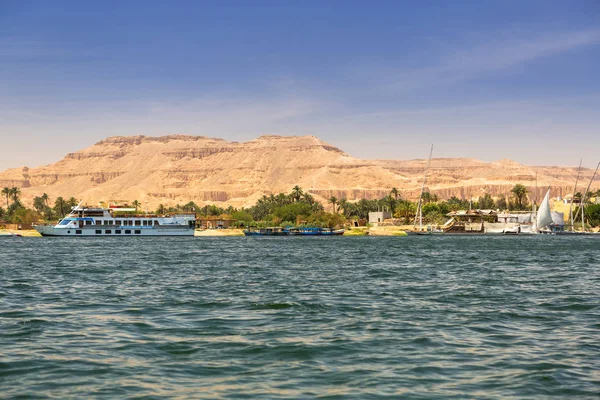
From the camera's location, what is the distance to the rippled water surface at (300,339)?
1728cm

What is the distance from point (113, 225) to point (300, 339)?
468 ft

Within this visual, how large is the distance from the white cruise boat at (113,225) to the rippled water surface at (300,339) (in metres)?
119

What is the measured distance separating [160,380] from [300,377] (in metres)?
3.21

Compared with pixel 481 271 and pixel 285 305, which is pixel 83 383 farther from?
pixel 481 271

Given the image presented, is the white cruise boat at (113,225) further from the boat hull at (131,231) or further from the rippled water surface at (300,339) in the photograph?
the rippled water surface at (300,339)

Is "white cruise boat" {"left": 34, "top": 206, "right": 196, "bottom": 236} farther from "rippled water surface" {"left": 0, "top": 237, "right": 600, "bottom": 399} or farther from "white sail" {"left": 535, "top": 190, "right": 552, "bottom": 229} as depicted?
"rippled water surface" {"left": 0, "top": 237, "right": 600, "bottom": 399}

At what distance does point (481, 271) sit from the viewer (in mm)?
51781

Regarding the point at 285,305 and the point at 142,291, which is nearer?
the point at 285,305

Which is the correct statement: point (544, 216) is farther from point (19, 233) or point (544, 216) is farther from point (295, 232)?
point (19, 233)

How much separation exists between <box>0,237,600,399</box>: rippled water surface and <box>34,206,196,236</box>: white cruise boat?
119 meters

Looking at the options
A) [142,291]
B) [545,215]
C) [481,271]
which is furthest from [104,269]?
[545,215]

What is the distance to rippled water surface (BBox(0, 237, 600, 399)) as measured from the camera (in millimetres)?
17281

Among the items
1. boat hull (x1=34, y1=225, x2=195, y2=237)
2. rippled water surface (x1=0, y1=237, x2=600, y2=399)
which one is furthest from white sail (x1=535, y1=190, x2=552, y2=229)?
rippled water surface (x1=0, y1=237, x2=600, y2=399)

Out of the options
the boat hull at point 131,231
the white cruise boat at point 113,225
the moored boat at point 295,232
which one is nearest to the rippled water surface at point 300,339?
the white cruise boat at point 113,225
